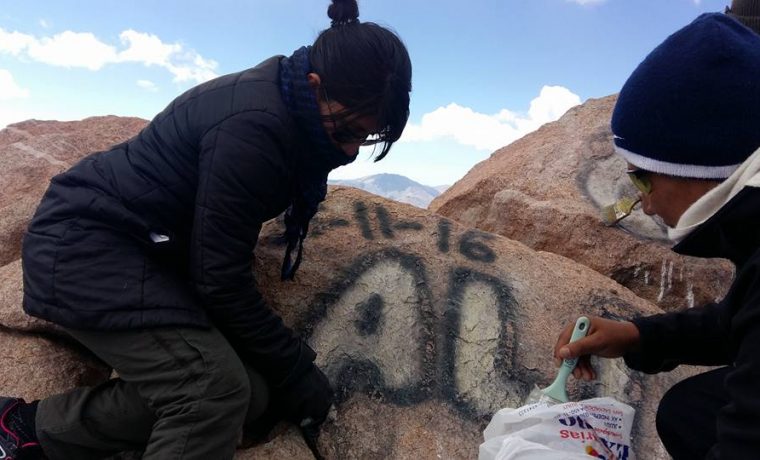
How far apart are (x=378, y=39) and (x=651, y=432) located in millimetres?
2534

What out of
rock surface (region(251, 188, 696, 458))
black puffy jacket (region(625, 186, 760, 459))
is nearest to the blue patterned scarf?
rock surface (region(251, 188, 696, 458))

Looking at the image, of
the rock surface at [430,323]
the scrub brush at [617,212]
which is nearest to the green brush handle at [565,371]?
the rock surface at [430,323]

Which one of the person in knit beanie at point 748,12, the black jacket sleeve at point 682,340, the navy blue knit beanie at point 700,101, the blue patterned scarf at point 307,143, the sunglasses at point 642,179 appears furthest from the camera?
the person in knit beanie at point 748,12

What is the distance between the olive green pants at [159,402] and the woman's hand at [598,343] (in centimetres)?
145

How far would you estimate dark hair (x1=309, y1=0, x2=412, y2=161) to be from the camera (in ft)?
8.63

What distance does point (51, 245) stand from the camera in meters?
2.65

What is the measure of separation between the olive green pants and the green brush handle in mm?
1358

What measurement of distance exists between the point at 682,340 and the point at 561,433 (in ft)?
2.68

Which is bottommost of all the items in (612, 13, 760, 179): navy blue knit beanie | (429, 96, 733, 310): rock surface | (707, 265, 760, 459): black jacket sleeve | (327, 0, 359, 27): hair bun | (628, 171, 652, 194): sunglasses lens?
(429, 96, 733, 310): rock surface

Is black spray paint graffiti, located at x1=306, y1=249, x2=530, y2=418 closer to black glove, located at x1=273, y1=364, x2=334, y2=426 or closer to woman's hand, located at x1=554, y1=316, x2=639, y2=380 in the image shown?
black glove, located at x1=273, y1=364, x2=334, y2=426

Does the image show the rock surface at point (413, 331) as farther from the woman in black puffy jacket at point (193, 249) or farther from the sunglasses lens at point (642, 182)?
the sunglasses lens at point (642, 182)

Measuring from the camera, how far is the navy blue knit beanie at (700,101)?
71.2 inches

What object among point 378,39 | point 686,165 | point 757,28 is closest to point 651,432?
point 686,165

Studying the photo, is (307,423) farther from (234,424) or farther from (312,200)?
(312,200)
